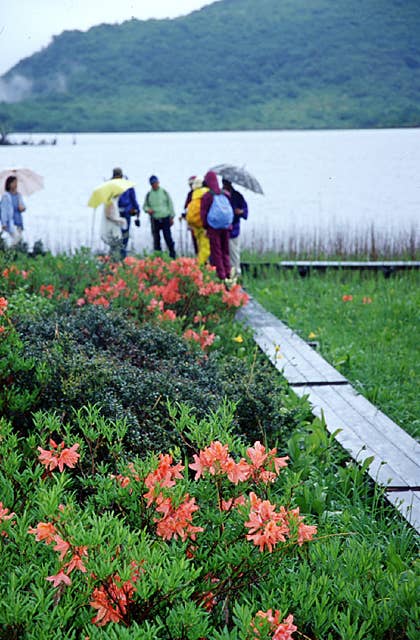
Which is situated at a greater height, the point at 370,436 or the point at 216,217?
the point at 216,217

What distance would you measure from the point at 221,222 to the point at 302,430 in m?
5.21

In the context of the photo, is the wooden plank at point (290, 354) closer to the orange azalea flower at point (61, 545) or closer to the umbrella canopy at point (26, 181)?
the orange azalea flower at point (61, 545)

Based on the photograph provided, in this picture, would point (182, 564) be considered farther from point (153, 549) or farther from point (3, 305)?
point (3, 305)

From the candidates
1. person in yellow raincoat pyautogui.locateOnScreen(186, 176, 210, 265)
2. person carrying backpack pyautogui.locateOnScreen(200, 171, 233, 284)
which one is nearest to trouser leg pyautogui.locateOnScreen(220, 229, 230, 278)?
person carrying backpack pyautogui.locateOnScreen(200, 171, 233, 284)

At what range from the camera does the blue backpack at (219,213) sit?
30.9ft

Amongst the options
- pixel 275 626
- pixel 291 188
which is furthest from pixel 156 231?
pixel 291 188

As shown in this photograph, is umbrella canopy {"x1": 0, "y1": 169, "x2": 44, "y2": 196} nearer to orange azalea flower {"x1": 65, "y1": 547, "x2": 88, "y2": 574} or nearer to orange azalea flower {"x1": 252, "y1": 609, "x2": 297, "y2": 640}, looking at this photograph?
orange azalea flower {"x1": 65, "y1": 547, "x2": 88, "y2": 574}

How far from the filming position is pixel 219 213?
370 inches

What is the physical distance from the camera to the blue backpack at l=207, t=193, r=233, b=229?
9406mm

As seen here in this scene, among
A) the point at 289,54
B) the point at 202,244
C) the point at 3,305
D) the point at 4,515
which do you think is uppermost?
the point at 289,54

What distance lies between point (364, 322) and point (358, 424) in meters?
3.72

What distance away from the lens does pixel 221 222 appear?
9438 mm

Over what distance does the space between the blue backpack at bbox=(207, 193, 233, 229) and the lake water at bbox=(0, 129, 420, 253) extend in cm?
153

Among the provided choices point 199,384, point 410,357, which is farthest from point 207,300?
point 199,384
